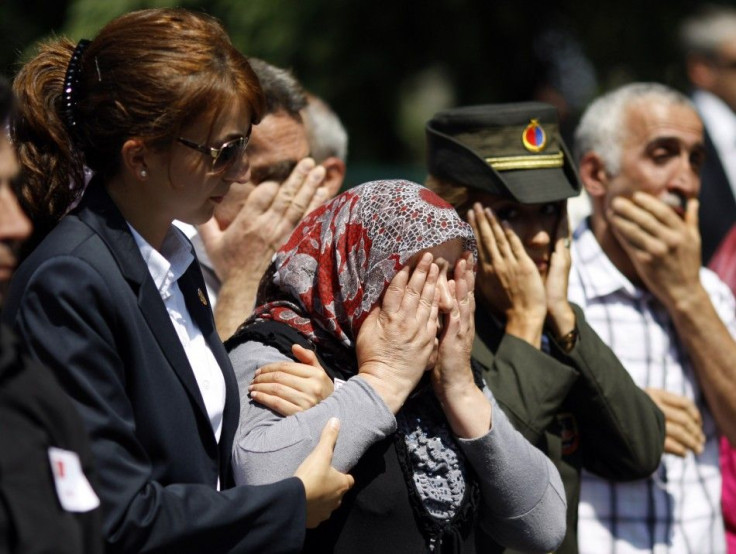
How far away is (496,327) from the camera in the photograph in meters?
3.38

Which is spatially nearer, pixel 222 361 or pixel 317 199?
pixel 222 361

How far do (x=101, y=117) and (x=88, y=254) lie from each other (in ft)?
0.97

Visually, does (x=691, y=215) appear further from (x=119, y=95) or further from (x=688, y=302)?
(x=119, y=95)

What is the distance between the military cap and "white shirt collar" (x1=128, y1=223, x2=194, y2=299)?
1107mm

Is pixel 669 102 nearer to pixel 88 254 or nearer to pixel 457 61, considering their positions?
pixel 88 254

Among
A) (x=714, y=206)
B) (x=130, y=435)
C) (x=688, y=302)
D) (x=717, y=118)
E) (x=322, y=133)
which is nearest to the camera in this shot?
(x=130, y=435)

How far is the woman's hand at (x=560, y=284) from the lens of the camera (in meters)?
3.31

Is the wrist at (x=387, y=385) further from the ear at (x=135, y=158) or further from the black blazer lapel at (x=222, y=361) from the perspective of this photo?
the ear at (x=135, y=158)

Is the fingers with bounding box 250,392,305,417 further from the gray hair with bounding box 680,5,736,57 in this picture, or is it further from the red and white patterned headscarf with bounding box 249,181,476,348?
the gray hair with bounding box 680,5,736,57

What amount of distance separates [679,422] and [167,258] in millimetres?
1833

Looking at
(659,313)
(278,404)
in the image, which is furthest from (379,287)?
(659,313)

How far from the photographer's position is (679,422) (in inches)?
140

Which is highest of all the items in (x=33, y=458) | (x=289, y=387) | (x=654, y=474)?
(x=33, y=458)

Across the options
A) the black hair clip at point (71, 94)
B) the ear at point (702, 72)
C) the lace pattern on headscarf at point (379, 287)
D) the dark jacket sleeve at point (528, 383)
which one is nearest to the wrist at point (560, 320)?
the dark jacket sleeve at point (528, 383)
